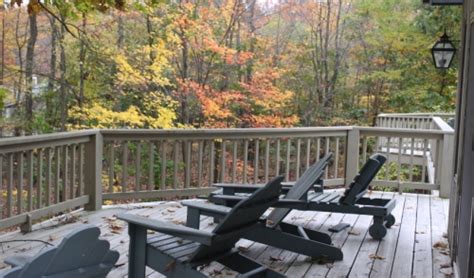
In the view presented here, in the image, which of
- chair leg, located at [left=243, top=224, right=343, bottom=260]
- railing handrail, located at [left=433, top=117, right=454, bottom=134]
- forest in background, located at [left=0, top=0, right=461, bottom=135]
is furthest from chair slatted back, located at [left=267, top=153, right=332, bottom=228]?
forest in background, located at [left=0, top=0, right=461, bottom=135]

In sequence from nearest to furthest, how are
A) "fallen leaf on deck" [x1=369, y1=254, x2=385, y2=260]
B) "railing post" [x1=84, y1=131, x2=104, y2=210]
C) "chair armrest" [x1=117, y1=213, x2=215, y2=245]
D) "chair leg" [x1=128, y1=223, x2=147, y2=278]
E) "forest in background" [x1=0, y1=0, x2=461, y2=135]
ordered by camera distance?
"chair armrest" [x1=117, y1=213, x2=215, y2=245] < "chair leg" [x1=128, y1=223, x2=147, y2=278] < "fallen leaf on deck" [x1=369, y1=254, x2=385, y2=260] < "railing post" [x1=84, y1=131, x2=104, y2=210] < "forest in background" [x1=0, y1=0, x2=461, y2=135]

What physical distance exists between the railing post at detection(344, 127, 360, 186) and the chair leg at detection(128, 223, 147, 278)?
15.7ft

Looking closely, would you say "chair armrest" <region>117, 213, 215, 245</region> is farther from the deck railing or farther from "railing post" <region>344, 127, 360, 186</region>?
"railing post" <region>344, 127, 360, 186</region>

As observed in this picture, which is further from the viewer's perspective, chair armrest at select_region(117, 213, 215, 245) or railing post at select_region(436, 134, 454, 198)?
railing post at select_region(436, 134, 454, 198)

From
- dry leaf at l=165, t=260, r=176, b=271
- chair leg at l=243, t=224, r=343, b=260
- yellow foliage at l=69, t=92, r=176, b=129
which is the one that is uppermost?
yellow foliage at l=69, t=92, r=176, b=129

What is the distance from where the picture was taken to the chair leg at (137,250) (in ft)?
10.9

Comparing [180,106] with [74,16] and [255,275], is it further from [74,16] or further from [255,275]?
[255,275]

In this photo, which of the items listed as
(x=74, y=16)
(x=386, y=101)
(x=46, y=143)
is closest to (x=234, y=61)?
(x=386, y=101)

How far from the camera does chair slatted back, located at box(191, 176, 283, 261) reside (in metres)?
A: 3.07

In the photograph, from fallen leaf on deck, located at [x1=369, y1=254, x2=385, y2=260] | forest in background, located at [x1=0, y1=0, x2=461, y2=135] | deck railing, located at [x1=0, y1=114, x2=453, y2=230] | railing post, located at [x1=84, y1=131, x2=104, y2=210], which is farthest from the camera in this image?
forest in background, located at [x1=0, y1=0, x2=461, y2=135]

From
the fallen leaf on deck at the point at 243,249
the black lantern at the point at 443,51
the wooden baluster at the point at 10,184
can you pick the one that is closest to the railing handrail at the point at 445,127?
the black lantern at the point at 443,51

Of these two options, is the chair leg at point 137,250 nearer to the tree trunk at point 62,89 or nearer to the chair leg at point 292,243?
the chair leg at point 292,243

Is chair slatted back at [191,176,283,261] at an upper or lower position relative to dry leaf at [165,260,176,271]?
upper

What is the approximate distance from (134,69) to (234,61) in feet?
A: 9.64
